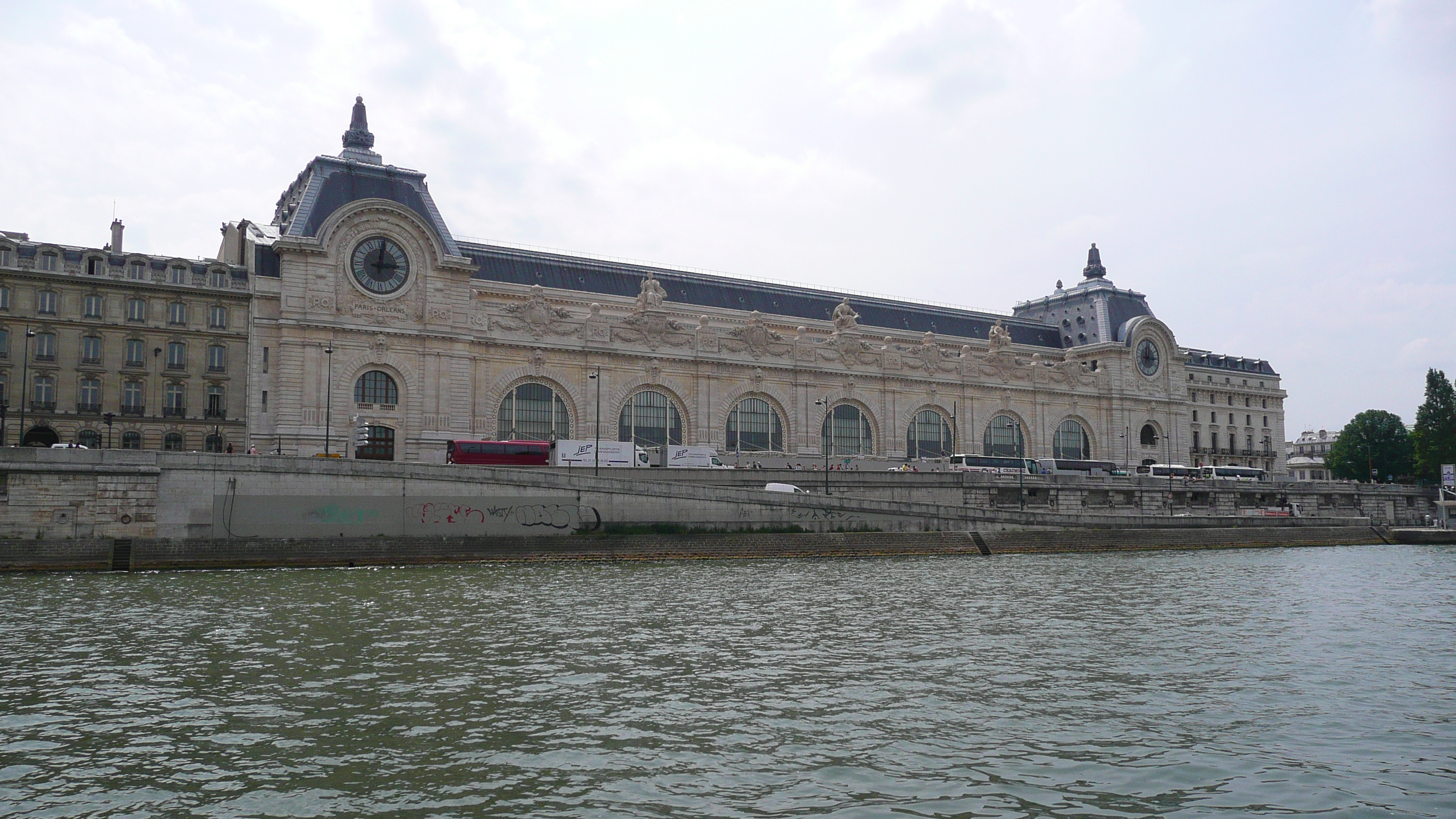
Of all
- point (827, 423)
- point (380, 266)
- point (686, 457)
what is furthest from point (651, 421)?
point (380, 266)

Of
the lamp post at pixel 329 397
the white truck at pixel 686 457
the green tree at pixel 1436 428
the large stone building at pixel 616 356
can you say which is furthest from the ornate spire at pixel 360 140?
the green tree at pixel 1436 428

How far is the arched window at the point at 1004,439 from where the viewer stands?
93125mm

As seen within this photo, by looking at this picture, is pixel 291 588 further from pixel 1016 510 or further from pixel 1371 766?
pixel 1016 510

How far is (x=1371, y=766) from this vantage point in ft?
51.1

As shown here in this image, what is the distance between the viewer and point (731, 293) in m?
88.2

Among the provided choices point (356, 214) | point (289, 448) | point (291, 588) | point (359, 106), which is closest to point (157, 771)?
point (291, 588)

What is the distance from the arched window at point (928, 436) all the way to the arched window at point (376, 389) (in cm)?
4050

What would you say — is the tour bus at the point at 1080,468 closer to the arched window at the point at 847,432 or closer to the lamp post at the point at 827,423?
the arched window at the point at 847,432

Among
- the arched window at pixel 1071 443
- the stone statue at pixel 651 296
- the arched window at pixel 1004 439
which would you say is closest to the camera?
the stone statue at pixel 651 296

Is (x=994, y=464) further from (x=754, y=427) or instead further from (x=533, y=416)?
(x=533, y=416)

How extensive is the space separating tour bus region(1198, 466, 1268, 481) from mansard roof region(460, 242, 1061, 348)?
22.3 metres

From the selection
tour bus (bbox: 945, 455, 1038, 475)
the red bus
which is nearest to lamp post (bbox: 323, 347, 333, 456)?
the red bus

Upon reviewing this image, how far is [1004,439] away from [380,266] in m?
54.1

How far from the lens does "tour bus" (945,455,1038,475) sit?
243 feet
